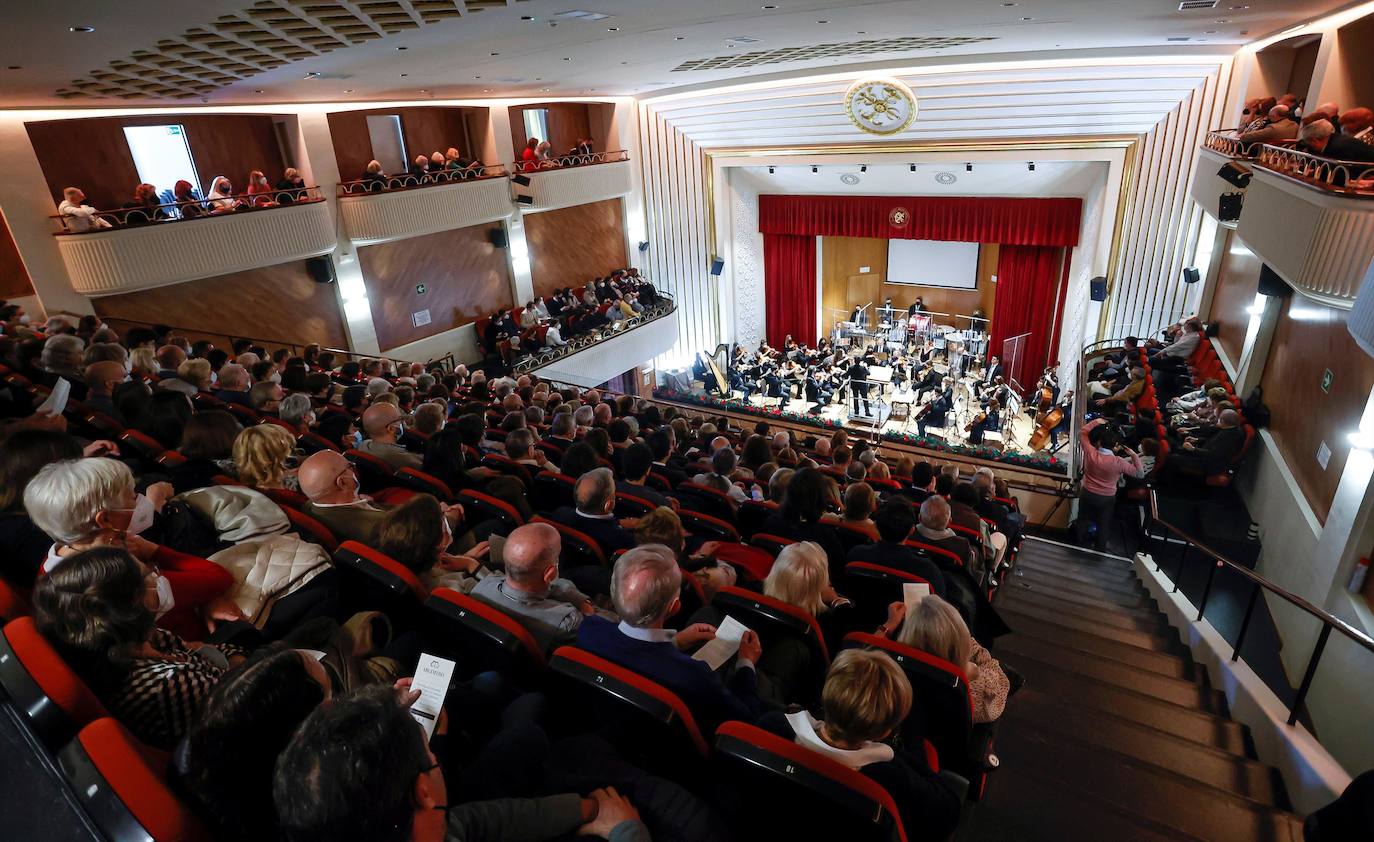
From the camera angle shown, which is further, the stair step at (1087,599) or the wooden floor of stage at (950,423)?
the wooden floor of stage at (950,423)

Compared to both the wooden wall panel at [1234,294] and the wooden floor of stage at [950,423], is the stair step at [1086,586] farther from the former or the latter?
the wooden floor of stage at [950,423]

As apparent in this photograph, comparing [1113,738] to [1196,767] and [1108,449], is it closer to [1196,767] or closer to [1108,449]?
[1196,767]

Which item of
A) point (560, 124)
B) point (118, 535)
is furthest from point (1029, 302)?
point (118, 535)

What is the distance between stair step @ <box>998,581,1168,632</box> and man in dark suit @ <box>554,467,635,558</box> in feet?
10.5

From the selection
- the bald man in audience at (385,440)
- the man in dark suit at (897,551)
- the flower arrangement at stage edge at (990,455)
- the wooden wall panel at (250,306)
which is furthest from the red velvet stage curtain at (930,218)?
the bald man in audience at (385,440)

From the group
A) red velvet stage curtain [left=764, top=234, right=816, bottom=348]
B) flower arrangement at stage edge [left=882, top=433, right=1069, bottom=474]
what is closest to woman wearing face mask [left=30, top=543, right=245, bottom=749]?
flower arrangement at stage edge [left=882, top=433, right=1069, bottom=474]

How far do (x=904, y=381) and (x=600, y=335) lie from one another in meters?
6.38

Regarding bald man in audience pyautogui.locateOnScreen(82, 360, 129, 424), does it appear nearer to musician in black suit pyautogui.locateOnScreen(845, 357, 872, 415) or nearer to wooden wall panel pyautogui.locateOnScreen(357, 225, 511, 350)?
wooden wall panel pyautogui.locateOnScreen(357, 225, 511, 350)

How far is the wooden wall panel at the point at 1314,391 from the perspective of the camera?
5738 millimetres

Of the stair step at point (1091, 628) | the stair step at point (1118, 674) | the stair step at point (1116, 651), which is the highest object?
the stair step at point (1118, 674)

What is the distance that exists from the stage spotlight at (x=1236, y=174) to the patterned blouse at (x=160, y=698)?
376 inches

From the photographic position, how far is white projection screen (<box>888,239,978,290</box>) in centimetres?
1745

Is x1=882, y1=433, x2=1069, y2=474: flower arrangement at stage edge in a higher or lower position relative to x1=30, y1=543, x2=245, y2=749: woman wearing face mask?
lower

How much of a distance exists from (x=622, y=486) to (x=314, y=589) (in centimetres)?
219
